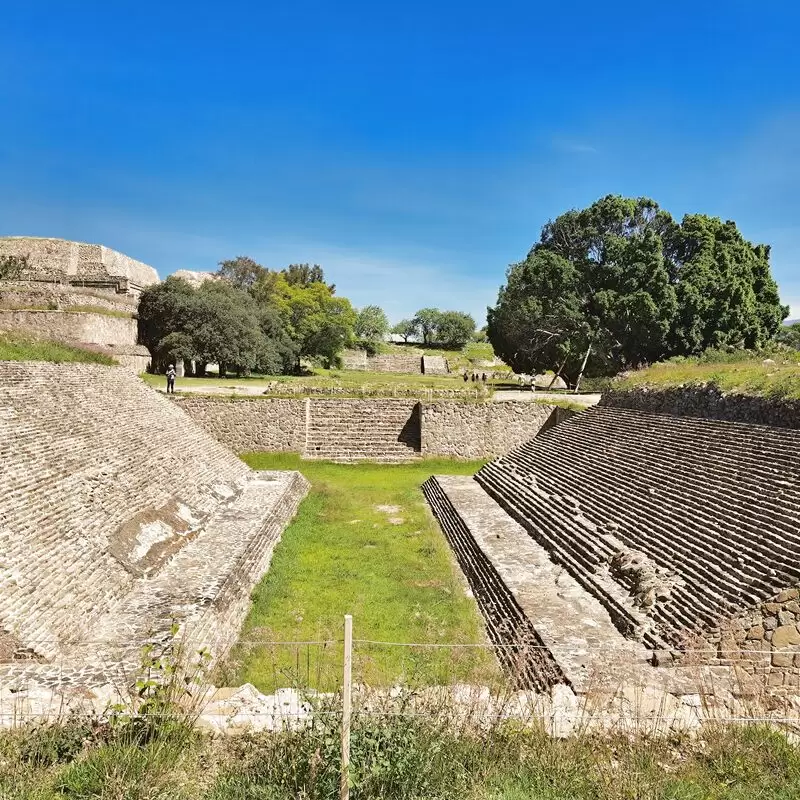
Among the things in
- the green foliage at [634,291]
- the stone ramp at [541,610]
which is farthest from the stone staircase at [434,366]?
the stone ramp at [541,610]

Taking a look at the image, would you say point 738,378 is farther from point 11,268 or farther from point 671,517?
point 11,268

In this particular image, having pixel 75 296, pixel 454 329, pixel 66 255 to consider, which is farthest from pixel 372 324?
pixel 75 296

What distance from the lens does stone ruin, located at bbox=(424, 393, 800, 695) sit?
641cm

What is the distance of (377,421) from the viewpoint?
2409cm

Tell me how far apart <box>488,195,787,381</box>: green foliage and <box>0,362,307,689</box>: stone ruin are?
66.7ft

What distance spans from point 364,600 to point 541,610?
2992 mm

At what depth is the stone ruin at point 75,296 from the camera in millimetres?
26547

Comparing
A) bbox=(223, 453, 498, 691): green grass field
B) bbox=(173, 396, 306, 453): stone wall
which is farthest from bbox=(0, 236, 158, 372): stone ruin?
bbox=(223, 453, 498, 691): green grass field

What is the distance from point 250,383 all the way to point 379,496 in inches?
503

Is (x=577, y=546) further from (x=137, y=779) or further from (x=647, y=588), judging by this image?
(x=137, y=779)

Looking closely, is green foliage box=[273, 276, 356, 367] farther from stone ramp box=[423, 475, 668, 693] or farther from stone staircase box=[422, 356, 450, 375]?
stone ramp box=[423, 475, 668, 693]

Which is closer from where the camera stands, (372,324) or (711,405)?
(711,405)

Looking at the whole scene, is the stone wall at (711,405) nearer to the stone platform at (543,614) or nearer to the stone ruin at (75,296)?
the stone platform at (543,614)

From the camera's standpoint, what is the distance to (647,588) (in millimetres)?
7984
